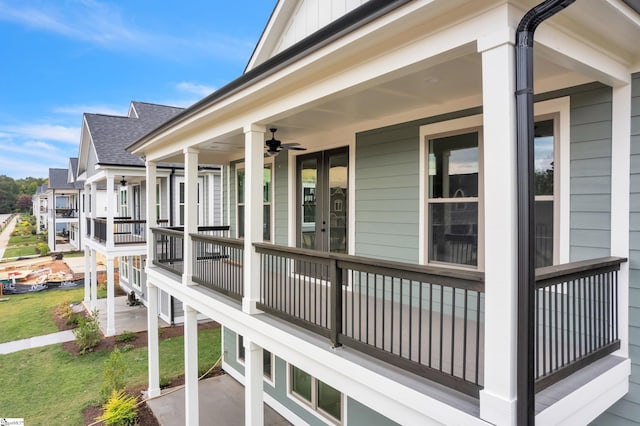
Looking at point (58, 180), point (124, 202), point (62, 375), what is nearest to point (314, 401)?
point (62, 375)

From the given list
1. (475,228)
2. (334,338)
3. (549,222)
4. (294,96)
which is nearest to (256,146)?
(294,96)

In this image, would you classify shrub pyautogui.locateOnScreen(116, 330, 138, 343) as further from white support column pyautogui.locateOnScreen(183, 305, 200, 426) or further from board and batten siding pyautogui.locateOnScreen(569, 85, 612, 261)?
board and batten siding pyautogui.locateOnScreen(569, 85, 612, 261)

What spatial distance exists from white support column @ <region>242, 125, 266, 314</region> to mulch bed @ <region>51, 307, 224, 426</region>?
416 centimetres

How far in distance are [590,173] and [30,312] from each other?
18845 mm

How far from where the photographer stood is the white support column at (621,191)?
3184 millimetres

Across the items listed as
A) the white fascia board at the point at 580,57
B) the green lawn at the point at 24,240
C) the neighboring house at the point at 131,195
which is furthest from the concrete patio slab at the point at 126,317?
the green lawn at the point at 24,240

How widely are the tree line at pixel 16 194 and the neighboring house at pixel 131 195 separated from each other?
75887mm

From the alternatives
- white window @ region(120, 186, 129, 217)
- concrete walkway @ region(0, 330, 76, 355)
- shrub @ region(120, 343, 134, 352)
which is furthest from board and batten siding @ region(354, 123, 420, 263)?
white window @ region(120, 186, 129, 217)

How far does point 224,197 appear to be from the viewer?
9680mm

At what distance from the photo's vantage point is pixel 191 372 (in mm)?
6270

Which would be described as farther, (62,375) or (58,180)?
(58,180)

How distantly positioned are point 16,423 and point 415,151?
28.0 ft

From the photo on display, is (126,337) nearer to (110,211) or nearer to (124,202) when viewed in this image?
(110,211)

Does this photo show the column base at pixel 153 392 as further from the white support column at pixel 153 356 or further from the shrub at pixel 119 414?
the shrub at pixel 119 414
